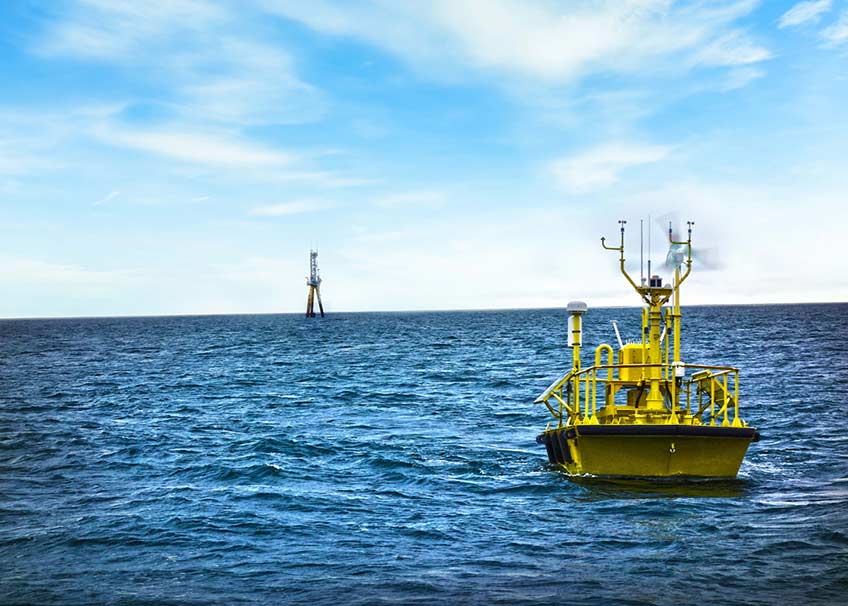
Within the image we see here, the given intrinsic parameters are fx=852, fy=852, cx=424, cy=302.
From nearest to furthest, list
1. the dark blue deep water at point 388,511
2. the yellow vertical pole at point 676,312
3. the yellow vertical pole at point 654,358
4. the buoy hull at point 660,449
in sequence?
1. the dark blue deep water at point 388,511
2. the buoy hull at point 660,449
3. the yellow vertical pole at point 676,312
4. the yellow vertical pole at point 654,358

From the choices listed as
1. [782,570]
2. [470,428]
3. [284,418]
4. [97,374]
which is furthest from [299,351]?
[782,570]

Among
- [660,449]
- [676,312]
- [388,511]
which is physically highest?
[676,312]

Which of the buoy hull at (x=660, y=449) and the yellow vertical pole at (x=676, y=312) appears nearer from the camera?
the buoy hull at (x=660, y=449)

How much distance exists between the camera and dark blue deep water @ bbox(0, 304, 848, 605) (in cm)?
1351

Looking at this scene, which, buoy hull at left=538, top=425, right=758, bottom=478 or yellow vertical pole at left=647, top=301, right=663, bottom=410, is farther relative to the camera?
yellow vertical pole at left=647, top=301, right=663, bottom=410

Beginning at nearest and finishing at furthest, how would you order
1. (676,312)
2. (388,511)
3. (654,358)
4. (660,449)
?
1. (388,511)
2. (660,449)
3. (676,312)
4. (654,358)

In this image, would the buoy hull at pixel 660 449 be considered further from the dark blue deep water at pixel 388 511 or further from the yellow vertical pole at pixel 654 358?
the yellow vertical pole at pixel 654 358

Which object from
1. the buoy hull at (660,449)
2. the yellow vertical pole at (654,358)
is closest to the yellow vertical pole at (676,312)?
the yellow vertical pole at (654,358)

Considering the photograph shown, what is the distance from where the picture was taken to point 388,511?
18.7 meters

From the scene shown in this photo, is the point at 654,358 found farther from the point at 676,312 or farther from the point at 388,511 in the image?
the point at 388,511

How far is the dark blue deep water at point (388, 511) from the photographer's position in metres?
13.5

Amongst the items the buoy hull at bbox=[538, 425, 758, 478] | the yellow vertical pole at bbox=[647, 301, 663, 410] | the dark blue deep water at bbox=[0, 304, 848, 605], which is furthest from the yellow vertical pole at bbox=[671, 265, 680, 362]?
the dark blue deep water at bbox=[0, 304, 848, 605]

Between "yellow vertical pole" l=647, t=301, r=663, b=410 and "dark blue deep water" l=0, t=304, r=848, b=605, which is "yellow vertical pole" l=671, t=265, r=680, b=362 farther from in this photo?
"dark blue deep water" l=0, t=304, r=848, b=605

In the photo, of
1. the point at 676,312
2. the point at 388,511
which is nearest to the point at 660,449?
the point at 676,312
